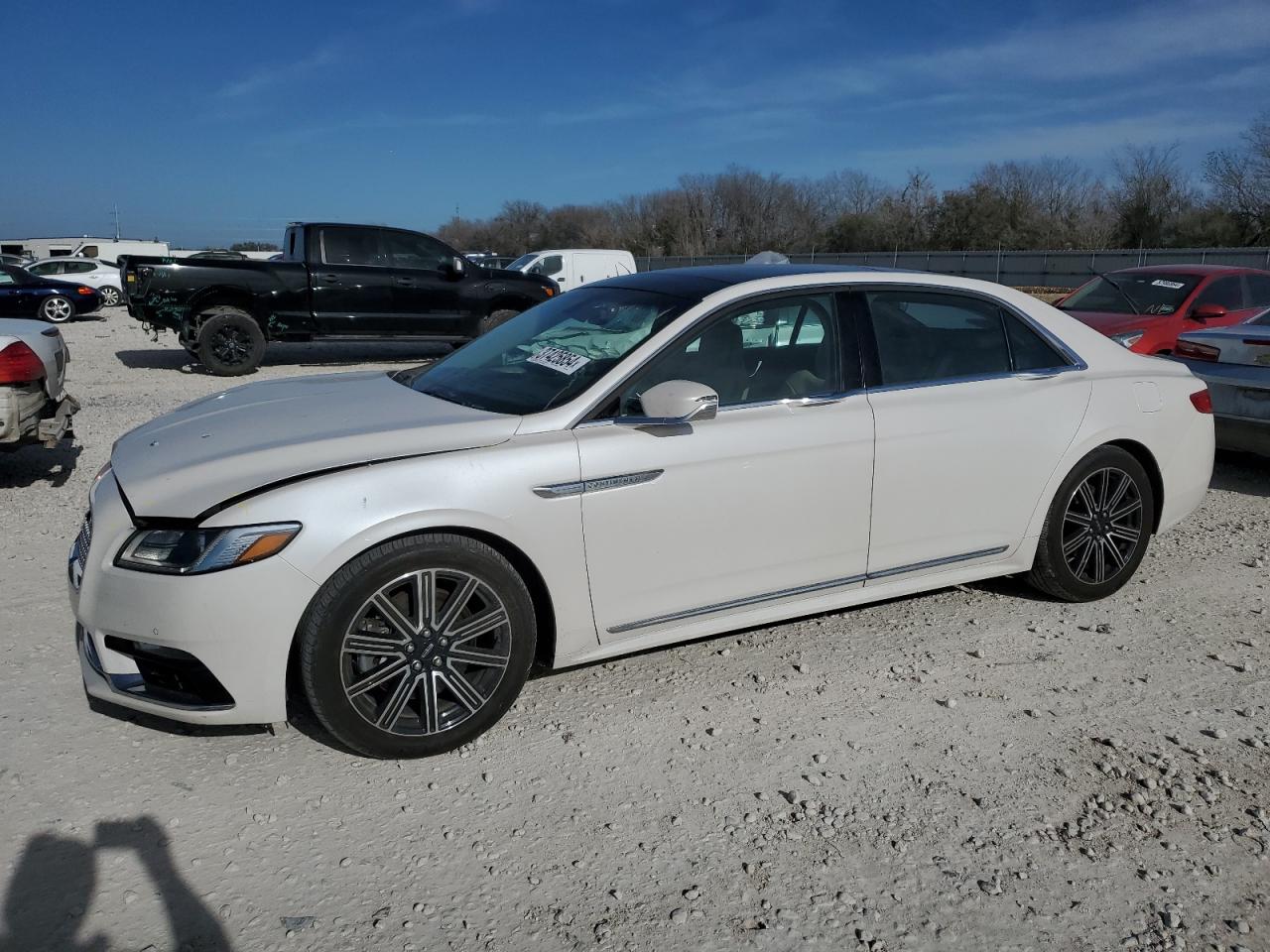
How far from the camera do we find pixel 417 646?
3229 millimetres

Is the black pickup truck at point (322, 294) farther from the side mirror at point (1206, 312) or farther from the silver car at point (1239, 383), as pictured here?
the silver car at point (1239, 383)

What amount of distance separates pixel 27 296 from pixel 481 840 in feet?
68.7

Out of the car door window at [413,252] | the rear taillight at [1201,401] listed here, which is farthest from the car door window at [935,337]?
the car door window at [413,252]

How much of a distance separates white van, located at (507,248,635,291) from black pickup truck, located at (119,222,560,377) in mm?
7637

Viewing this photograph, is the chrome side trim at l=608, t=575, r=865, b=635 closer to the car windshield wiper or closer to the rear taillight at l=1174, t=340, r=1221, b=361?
the rear taillight at l=1174, t=340, r=1221, b=361

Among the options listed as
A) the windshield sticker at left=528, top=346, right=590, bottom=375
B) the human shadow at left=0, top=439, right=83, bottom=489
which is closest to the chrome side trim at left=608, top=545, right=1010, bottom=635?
the windshield sticker at left=528, top=346, right=590, bottom=375

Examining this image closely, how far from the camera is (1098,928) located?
254cm

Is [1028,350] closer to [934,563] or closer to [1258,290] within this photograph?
[934,563]

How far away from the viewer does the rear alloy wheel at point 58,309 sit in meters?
20.4

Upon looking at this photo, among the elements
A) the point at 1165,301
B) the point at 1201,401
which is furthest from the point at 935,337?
the point at 1165,301

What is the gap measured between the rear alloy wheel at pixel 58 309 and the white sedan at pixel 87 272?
20.7 feet

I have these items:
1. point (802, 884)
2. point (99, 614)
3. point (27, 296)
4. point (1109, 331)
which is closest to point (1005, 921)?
point (802, 884)

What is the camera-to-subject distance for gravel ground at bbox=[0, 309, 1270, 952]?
101 inches

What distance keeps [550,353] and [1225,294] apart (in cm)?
907
